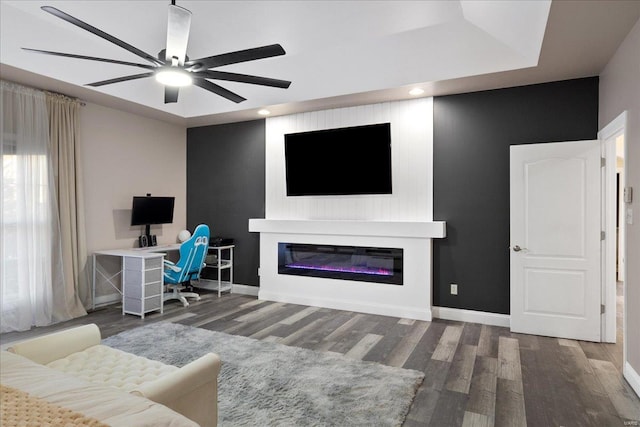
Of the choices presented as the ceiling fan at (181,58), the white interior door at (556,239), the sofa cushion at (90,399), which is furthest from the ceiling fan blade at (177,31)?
the white interior door at (556,239)

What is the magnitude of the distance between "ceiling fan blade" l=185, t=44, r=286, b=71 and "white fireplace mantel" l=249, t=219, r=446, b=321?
2.70 m

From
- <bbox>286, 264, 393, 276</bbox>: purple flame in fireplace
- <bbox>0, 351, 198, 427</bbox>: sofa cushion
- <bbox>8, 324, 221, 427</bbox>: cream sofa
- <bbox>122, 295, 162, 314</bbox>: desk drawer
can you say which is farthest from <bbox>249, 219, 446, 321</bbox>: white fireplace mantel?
<bbox>0, 351, 198, 427</bbox>: sofa cushion

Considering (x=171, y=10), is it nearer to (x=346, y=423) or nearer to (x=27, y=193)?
(x=346, y=423)

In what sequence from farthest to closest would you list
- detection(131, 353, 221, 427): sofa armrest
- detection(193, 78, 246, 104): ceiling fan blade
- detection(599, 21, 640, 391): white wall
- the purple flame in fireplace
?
the purple flame in fireplace < detection(193, 78, 246, 104): ceiling fan blade < detection(599, 21, 640, 391): white wall < detection(131, 353, 221, 427): sofa armrest

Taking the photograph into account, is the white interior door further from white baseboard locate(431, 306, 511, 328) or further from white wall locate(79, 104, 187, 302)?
white wall locate(79, 104, 187, 302)

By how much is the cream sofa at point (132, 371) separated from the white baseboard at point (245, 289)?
131 inches

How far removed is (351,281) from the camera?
4.86 meters

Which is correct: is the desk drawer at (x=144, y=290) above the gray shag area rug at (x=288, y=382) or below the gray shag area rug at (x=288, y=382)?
above

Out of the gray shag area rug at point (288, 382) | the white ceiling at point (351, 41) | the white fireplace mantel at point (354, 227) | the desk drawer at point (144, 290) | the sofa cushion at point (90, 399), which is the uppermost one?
the white ceiling at point (351, 41)

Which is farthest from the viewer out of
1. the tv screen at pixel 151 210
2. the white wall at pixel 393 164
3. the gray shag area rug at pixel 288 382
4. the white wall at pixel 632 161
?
the tv screen at pixel 151 210

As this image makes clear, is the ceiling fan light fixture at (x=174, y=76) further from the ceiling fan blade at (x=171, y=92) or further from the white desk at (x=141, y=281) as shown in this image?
the white desk at (x=141, y=281)

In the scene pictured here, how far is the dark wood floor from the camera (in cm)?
238

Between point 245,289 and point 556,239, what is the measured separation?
4.22m

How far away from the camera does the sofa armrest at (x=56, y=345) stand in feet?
6.63
